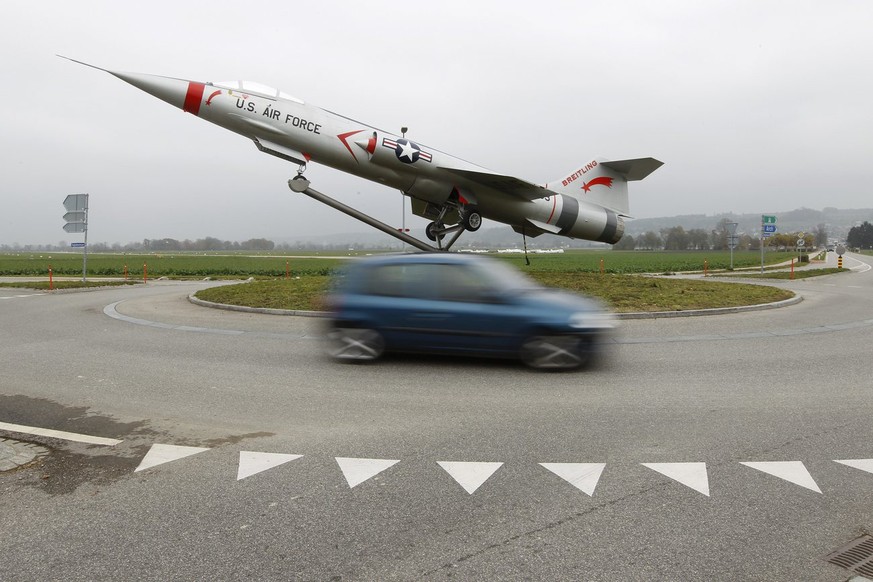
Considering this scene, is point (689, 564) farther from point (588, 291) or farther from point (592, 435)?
point (588, 291)

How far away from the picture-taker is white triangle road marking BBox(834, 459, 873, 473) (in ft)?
12.6

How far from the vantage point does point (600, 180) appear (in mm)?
17391

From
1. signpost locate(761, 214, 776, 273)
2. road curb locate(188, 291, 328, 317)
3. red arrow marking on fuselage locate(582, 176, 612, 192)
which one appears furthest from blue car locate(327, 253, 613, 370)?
signpost locate(761, 214, 776, 273)

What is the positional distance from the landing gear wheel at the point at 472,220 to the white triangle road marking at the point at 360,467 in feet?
40.3

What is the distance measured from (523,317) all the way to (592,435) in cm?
244

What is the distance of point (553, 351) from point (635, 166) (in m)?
12.1

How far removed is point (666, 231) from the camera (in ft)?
488

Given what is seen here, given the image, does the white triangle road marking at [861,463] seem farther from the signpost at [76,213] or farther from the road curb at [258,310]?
the signpost at [76,213]

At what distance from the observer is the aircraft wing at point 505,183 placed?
14609mm

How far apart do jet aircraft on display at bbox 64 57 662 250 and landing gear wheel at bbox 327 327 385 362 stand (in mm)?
7405

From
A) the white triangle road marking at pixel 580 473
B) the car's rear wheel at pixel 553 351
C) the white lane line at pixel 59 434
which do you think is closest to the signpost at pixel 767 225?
the car's rear wheel at pixel 553 351

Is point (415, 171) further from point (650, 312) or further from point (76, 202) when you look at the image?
point (76, 202)

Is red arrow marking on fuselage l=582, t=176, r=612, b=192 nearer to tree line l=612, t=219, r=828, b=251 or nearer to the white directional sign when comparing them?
the white directional sign

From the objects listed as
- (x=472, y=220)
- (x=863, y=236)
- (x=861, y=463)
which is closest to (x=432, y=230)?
(x=472, y=220)
